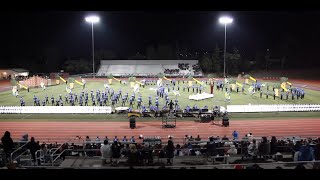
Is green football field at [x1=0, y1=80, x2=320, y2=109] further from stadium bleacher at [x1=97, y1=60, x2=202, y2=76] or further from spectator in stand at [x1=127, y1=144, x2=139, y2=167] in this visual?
spectator in stand at [x1=127, y1=144, x2=139, y2=167]

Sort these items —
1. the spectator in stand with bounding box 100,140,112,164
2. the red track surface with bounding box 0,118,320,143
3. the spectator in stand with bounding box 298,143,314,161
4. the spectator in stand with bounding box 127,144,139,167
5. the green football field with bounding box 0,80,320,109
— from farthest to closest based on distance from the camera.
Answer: the green football field with bounding box 0,80,320,109 < the red track surface with bounding box 0,118,320,143 < the spectator in stand with bounding box 100,140,112,164 < the spectator in stand with bounding box 127,144,139,167 < the spectator in stand with bounding box 298,143,314,161

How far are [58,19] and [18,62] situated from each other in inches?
268

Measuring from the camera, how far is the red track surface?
51.8ft

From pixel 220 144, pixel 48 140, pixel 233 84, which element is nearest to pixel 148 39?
pixel 233 84

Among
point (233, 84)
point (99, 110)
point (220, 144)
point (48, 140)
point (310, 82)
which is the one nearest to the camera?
point (220, 144)

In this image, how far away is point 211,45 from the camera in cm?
4422

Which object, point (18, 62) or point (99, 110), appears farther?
point (18, 62)

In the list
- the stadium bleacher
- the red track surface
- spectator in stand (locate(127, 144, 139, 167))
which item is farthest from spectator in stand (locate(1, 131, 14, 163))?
the stadium bleacher

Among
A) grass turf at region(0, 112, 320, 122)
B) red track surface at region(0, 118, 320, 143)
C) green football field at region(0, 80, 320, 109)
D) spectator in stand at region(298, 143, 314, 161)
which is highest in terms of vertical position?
green football field at region(0, 80, 320, 109)

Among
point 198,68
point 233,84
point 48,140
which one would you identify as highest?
point 198,68

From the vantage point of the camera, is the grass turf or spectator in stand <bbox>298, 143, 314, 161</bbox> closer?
spectator in stand <bbox>298, 143, 314, 161</bbox>

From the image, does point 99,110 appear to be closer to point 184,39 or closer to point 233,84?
point 233,84

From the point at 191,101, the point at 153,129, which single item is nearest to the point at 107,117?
the point at 153,129

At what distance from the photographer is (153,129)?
664 inches
